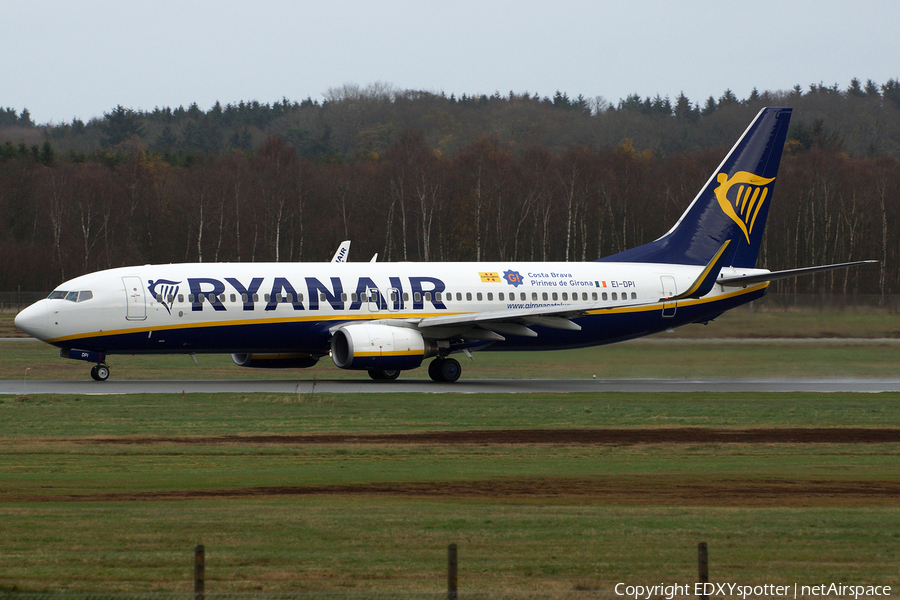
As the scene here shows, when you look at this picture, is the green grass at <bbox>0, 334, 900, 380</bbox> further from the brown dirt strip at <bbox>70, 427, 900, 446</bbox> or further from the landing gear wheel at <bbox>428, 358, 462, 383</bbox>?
the brown dirt strip at <bbox>70, 427, 900, 446</bbox>

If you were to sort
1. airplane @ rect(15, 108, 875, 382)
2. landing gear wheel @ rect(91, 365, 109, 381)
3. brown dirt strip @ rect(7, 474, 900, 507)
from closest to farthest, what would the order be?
brown dirt strip @ rect(7, 474, 900, 507), airplane @ rect(15, 108, 875, 382), landing gear wheel @ rect(91, 365, 109, 381)

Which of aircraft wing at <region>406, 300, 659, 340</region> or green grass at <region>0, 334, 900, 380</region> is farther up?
aircraft wing at <region>406, 300, 659, 340</region>

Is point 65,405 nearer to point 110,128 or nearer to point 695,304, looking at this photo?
point 695,304

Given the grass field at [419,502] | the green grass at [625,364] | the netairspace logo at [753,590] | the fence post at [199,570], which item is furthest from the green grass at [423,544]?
the green grass at [625,364]

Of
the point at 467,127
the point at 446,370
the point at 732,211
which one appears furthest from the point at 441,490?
the point at 467,127

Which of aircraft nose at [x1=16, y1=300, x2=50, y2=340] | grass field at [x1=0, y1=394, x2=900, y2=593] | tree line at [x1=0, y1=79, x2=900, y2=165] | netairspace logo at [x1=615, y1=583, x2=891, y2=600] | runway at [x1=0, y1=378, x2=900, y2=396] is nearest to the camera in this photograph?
netairspace logo at [x1=615, y1=583, x2=891, y2=600]

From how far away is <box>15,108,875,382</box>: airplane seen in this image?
1371 inches

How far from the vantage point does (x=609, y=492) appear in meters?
16.8

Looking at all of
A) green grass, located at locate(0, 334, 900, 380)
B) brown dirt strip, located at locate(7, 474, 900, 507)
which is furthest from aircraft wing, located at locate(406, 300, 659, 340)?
brown dirt strip, located at locate(7, 474, 900, 507)

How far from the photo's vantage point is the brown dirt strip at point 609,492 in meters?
16.0

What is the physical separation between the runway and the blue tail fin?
5.18 m

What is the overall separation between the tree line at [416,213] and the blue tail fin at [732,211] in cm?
4627

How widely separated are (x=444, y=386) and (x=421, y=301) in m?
3.20

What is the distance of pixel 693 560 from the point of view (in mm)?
12156
